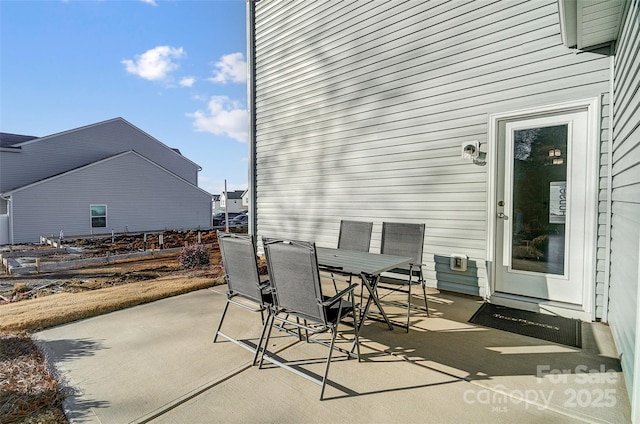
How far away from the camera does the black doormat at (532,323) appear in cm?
263

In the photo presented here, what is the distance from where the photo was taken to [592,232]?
293 cm

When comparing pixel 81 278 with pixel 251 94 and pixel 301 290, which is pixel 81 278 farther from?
pixel 301 290

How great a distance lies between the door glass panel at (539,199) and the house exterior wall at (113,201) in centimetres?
1765

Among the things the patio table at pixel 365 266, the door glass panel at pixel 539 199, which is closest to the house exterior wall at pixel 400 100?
the door glass panel at pixel 539 199

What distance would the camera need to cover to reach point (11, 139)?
1501 centimetres

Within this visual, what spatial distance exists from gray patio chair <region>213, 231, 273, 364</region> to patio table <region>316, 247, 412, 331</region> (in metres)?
0.62

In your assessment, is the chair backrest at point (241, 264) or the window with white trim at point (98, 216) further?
the window with white trim at point (98, 216)

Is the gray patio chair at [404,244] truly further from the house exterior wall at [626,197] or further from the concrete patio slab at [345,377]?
the house exterior wall at [626,197]

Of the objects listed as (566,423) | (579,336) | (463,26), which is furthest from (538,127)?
(566,423)

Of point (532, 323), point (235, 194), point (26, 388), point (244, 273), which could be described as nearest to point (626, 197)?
point (532, 323)

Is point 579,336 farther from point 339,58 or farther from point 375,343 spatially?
point 339,58

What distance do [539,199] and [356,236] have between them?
214 centimetres

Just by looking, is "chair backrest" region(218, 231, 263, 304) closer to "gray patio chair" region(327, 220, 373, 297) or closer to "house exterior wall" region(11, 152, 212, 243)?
"gray patio chair" region(327, 220, 373, 297)

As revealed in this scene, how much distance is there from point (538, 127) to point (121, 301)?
17.2 feet
